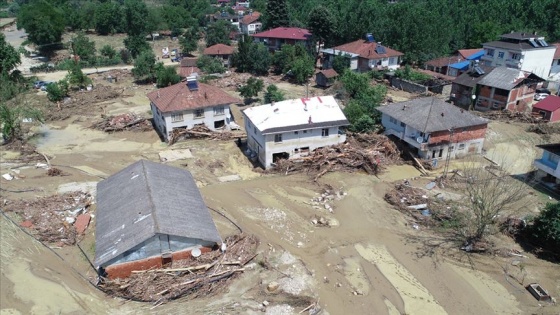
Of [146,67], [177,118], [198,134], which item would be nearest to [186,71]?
[146,67]

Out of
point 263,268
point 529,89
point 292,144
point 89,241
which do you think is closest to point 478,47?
point 529,89

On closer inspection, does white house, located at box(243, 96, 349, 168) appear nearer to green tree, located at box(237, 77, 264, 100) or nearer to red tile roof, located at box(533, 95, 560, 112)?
green tree, located at box(237, 77, 264, 100)

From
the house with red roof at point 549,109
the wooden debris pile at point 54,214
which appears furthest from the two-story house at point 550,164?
the wooden debris pile at point 54,214

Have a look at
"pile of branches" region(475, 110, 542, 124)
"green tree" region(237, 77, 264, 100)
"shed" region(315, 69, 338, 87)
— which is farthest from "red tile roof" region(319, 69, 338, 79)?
"pile of branches" region(475, 110, 542, 124)

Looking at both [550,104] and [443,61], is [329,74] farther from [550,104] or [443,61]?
[550,104]

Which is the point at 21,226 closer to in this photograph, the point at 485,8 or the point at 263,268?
the point at 263,268

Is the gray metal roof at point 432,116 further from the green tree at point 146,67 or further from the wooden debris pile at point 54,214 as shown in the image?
Result: the green tree at point 146,67
